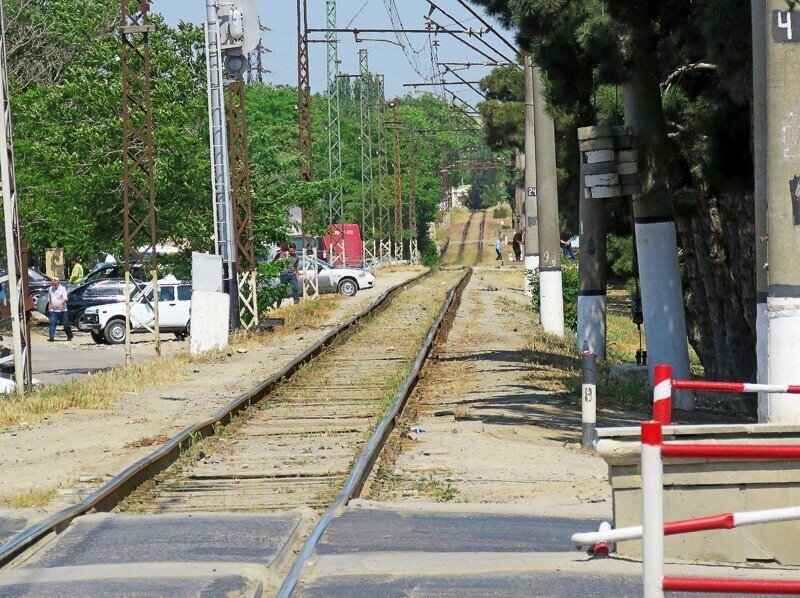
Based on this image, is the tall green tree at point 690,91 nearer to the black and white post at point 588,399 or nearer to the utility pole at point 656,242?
the utility pole at point 656,242

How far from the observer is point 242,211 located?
3225cm

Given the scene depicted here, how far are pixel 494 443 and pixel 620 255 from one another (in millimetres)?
20300

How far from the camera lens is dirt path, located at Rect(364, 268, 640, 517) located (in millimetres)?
10297

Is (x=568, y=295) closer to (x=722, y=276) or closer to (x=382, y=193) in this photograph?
(x=722, y=276)

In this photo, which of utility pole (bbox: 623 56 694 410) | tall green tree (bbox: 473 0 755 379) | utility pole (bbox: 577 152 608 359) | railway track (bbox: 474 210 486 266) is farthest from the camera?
railway track (bbox: 474 210 486 266)

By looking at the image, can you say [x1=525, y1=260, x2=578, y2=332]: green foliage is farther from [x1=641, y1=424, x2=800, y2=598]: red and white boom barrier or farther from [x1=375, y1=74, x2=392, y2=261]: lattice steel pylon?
[x1=375, y1=74, x2=392, y2=261]: lattice steel pylon

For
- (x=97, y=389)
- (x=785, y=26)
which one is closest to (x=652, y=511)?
(x=785, y=26)

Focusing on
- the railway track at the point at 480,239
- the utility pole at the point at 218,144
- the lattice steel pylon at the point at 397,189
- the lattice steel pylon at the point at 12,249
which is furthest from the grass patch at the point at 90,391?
the railway track at the point at 480,239

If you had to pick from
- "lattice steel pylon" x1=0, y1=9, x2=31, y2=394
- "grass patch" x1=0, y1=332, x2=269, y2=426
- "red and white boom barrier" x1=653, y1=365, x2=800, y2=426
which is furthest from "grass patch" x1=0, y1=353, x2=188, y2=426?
"red and white boom barrier" x1=653, y1=365, x2=800, y2=426

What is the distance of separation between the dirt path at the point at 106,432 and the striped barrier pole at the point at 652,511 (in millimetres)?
5934

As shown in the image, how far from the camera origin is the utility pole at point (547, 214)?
2750 centimetres

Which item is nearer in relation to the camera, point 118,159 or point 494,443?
point 494,443

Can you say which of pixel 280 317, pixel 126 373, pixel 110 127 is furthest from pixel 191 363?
pixel 110 127

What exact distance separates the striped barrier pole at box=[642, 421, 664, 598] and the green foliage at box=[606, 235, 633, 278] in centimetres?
2816
